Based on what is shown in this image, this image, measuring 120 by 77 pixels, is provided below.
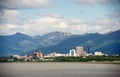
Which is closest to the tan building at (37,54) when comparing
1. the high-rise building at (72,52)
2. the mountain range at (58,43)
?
the mountain range at (58,43)

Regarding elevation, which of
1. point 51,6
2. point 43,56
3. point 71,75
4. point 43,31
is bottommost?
point 71,75

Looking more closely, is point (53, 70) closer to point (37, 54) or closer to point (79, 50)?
point (37, 54)

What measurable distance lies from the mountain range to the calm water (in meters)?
0.20

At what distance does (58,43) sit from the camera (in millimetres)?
4809

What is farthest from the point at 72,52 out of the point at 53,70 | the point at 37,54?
the point at 37,54

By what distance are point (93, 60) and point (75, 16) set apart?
750 millimetres

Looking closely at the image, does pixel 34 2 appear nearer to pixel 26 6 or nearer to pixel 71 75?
pixel 26 6

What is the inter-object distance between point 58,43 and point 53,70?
1.39ft

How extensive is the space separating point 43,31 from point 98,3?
96 centimetres

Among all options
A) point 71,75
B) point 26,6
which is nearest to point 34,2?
point 26,6

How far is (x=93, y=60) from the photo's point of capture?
4.91 metres

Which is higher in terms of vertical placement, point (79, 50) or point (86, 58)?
point (79, 50)

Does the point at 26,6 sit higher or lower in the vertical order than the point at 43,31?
higher

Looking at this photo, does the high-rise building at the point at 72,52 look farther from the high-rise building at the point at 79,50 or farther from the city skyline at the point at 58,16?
the city skyline at the point at 58,16
